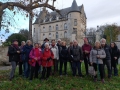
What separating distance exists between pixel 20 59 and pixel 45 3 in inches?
142

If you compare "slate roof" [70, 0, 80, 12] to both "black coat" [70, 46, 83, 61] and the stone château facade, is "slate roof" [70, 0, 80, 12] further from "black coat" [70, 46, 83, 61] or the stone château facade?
"black coat" [70, 46, 83, 61]

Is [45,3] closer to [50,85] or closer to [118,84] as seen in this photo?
[50,85]

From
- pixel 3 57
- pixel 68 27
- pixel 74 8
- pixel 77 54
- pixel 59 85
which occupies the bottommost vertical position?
pixel 59 85

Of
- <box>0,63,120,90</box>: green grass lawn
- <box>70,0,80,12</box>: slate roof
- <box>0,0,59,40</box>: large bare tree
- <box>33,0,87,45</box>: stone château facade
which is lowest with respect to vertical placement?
<box>0,63,120,90</box>: green grass lawn

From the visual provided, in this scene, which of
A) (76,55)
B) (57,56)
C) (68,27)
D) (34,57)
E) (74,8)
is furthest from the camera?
(68,27)

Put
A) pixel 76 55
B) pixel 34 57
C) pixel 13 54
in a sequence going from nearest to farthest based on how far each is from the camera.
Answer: pixel 34 57
pixel 13 54
pixel 76 55

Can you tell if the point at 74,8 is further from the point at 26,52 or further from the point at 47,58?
the point at 47,58

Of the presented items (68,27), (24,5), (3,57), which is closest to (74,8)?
(68,27)

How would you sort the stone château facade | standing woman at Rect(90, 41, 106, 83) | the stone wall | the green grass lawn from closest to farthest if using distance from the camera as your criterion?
the green grass lawn < standing woman at Rect(90, 41, 106, 83) < the stone wall < the stone château facade

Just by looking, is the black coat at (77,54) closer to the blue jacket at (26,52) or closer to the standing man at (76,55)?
the standing man at (76,55)

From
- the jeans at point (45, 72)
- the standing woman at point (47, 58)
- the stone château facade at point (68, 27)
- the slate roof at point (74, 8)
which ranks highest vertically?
the slate roof at point (74, 8)

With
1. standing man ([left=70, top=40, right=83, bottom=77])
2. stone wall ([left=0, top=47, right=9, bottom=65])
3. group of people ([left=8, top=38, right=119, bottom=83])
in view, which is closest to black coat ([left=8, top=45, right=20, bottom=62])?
group of people ([left=8, top=38, right=119, bottom=83])

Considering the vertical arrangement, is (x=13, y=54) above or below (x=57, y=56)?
above

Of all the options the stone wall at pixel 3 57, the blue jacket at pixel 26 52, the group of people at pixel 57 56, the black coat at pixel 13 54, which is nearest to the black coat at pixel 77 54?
the group of people at pixel 57 56
